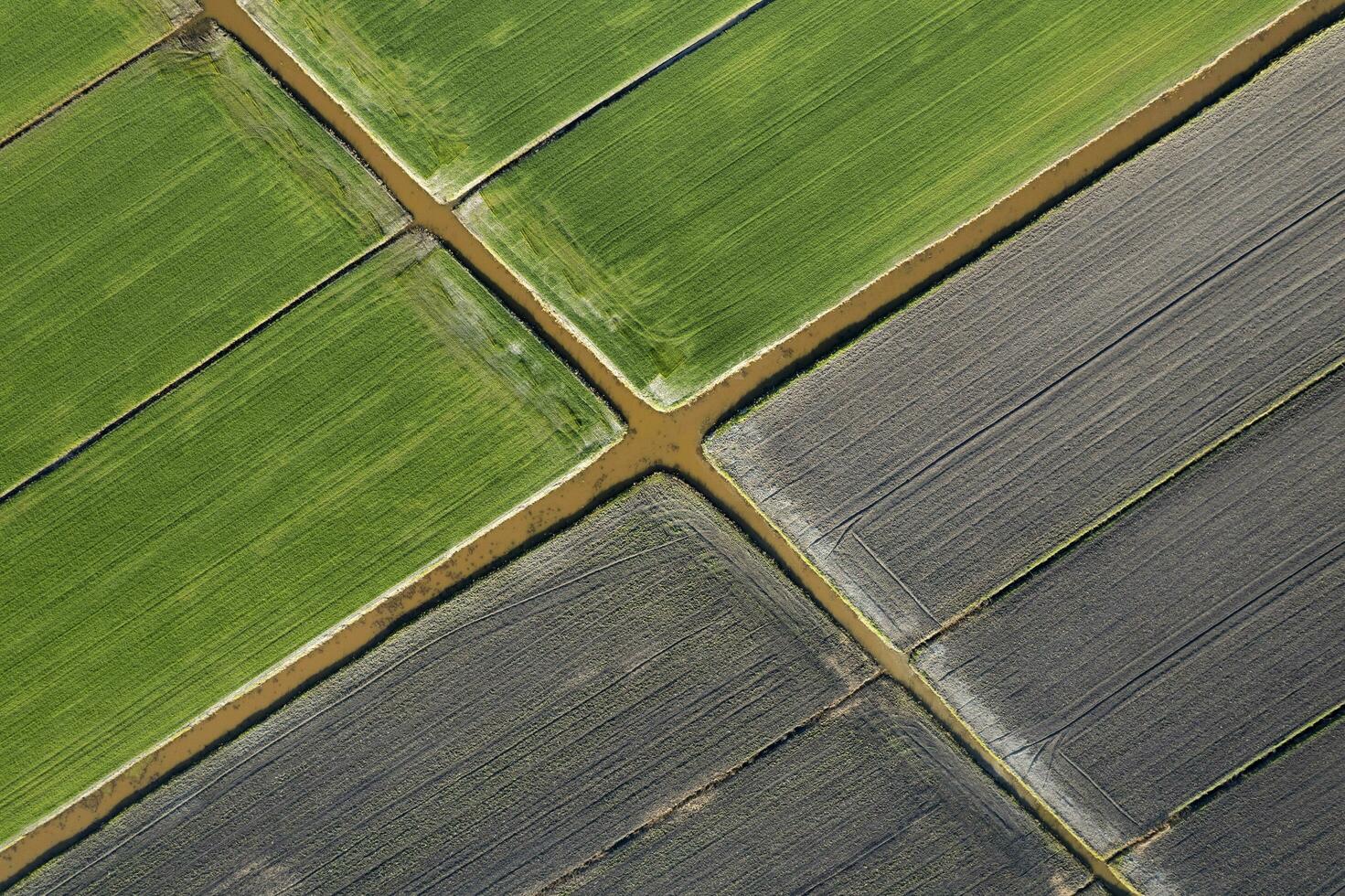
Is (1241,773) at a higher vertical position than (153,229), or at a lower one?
lower

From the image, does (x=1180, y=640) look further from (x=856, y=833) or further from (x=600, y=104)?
(x=600, y=104)

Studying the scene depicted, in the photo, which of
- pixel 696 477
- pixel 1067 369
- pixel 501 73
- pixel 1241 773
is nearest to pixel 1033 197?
pixel 1067 369

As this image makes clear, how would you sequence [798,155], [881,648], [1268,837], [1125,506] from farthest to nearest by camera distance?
[798,155] → [881,648] → [1125,506] → [1268,837]

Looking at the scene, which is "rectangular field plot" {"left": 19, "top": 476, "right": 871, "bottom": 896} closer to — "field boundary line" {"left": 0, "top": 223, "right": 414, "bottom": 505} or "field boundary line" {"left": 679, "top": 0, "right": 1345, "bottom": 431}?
"field boundary line" {"left": 679, "top": 0, "right": 1345, "bottom": 431}

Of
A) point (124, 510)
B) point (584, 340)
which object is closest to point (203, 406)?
point (124, 510)

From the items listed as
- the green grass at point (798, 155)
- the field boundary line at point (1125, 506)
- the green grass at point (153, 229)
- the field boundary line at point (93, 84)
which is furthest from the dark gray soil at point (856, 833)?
the field boundary line at point (93, 84)

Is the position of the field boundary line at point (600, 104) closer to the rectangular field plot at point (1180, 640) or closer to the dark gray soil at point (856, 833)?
the rectangular field plot at point (1180, 640)
